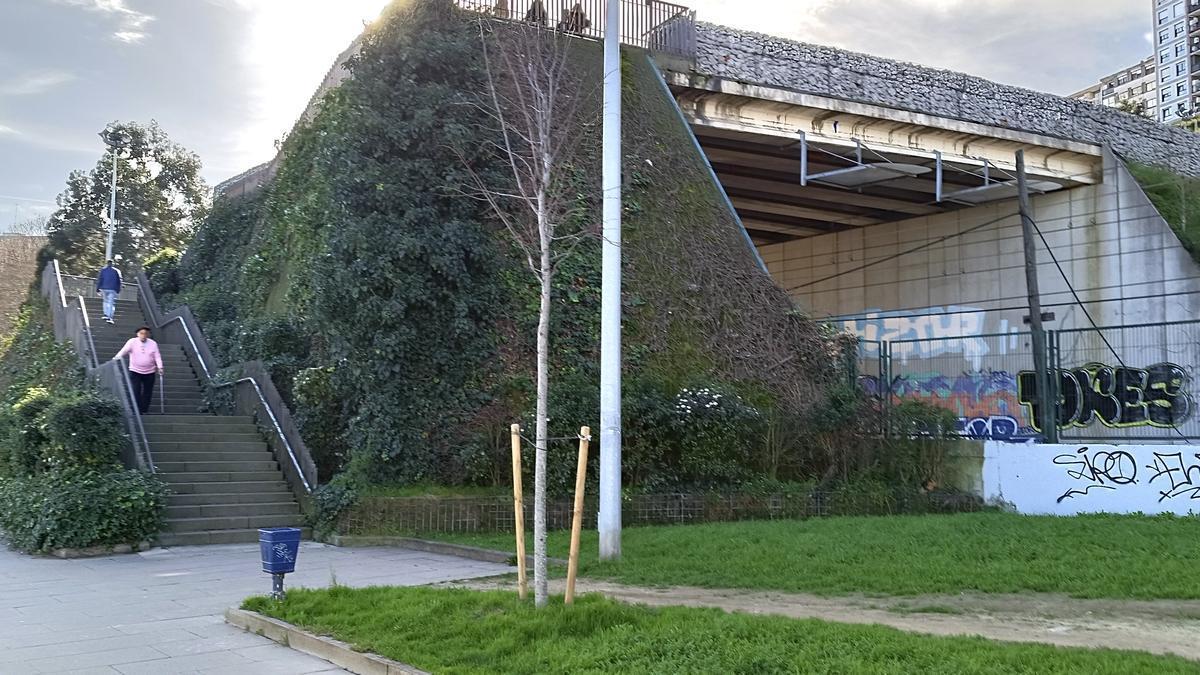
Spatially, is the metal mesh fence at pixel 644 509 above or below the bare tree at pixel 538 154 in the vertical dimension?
below

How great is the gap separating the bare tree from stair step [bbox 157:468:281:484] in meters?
5.13

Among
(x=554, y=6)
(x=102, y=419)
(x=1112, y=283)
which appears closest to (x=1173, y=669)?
(x=102, y=419)

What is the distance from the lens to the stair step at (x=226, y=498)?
1430 centimetres

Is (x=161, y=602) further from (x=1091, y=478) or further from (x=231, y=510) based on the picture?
(x=1091, y=478)

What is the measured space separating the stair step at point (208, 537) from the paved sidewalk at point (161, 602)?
0.20 m

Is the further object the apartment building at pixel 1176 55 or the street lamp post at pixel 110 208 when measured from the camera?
the apartment building at pixel 1176 55

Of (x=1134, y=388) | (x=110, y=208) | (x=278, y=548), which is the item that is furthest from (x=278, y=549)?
(x=110, y=208)

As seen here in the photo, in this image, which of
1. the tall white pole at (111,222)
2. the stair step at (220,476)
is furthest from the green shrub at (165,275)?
the stair step at (220,476)

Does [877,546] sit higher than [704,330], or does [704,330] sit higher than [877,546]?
[704,330]

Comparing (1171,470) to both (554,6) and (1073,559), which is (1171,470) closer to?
(1073,559)

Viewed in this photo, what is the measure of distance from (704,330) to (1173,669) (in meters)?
12.7

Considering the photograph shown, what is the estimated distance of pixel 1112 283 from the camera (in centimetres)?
2661

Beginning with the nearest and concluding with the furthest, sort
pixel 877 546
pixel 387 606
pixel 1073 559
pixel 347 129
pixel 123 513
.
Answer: pixel 387 606, pixel 1073 559, pixel 877 546, pixel 123 513, pixel 347 129

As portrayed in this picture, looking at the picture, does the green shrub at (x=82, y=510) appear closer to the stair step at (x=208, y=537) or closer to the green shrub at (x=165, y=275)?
the stair step at (x=208, y=537)
